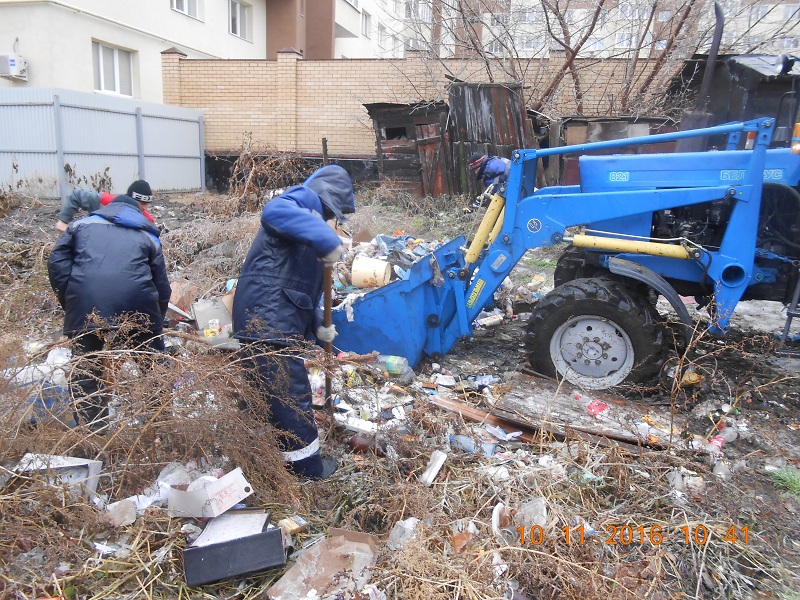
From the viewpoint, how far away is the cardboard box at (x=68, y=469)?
2500 mm

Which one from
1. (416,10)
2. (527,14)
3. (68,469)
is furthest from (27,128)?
(68,469)

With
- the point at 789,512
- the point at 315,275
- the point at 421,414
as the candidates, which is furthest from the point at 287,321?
the point at 789,512

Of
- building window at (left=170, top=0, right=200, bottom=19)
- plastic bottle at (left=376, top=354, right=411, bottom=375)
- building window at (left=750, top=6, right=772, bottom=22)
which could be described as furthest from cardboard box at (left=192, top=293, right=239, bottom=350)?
building window at (left=170, top=0, right=200, bottom=19)

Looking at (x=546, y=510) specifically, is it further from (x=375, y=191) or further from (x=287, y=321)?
(x=375, y=191)

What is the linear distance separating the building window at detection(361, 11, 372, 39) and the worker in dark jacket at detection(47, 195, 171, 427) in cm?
2498

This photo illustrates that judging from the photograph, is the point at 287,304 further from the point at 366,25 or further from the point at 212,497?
the point at 366,25

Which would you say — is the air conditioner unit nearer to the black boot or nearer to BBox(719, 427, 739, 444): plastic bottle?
the black boot

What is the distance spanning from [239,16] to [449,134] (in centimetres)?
1130

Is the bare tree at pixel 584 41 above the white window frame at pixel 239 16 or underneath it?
underneath

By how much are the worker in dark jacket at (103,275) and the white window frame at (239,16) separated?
55.8 ft

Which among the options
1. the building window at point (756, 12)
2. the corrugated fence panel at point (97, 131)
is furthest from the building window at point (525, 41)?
the corrugated fence panel at point (97, 131)

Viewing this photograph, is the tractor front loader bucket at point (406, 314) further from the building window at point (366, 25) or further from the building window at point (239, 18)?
the building window at point (366, 25)

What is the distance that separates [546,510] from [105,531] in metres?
1.92

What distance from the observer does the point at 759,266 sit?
14.6 ft
